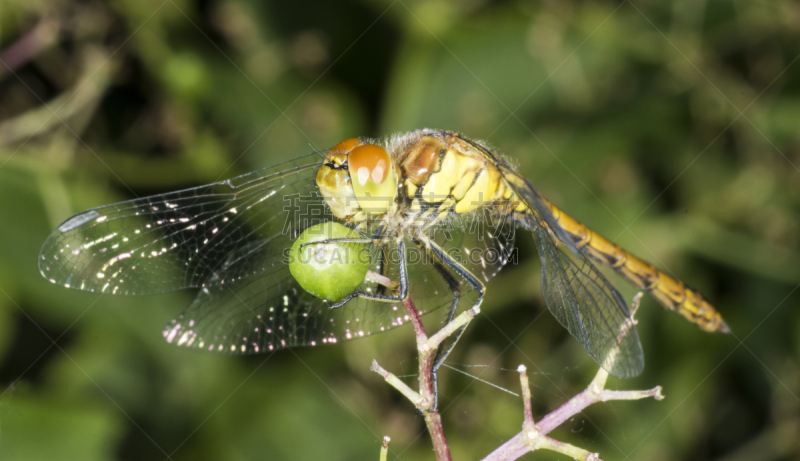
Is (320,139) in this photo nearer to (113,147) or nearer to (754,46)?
(113,147)

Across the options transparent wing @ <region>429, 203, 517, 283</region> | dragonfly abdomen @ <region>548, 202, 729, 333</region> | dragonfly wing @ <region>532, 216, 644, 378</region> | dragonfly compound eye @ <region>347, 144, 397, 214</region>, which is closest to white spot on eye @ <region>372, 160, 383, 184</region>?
dragonfly compound eye @ <region>347, 144, 397, 214</region>

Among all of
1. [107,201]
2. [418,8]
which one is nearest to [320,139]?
[418,8]

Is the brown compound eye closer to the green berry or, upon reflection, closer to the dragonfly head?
the dragonfly head

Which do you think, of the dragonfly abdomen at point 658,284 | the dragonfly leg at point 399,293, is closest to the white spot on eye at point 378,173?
the dragonfly leg at point 399,293

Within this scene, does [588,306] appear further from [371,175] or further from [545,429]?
[371,175]

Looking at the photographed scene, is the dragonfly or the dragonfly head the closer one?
the dragonfly head

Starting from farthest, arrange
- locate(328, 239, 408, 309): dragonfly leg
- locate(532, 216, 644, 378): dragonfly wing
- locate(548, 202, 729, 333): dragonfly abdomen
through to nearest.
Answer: locate(548, 202, 729, 333): dragonfly abdomen → locate(532, 216, 644, 378): dragonfly wing → locate(328, 239, 408, 309): dragonfly leg

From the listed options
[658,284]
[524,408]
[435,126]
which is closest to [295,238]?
[524,408]
